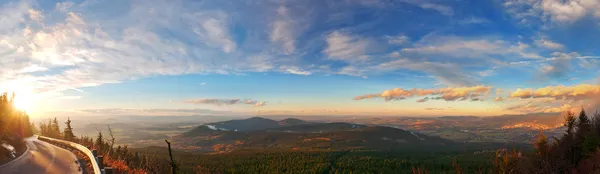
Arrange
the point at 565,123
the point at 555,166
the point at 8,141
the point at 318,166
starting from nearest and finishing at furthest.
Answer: the point at 555,166 < the point at 8,141 < the point at 565,123 < the point at 318,166

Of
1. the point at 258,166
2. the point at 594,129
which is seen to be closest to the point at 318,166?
the point at 258,166

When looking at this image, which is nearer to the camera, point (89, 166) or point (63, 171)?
point (63, 171)

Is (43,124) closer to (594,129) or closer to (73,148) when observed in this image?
(73,148)

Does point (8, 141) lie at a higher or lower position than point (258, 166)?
higher

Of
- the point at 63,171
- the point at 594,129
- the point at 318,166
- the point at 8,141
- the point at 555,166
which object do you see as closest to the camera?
the point at 555,166

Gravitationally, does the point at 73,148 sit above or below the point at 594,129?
below

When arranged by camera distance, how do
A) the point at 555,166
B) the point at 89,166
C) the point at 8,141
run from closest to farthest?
the point at 555,166
the point at 89,166
the point at 8,141

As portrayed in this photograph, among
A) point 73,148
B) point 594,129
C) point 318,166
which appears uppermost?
point 594,129

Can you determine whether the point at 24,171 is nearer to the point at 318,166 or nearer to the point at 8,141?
the point at 8,141

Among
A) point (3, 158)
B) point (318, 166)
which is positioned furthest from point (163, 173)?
point (318, 166)
